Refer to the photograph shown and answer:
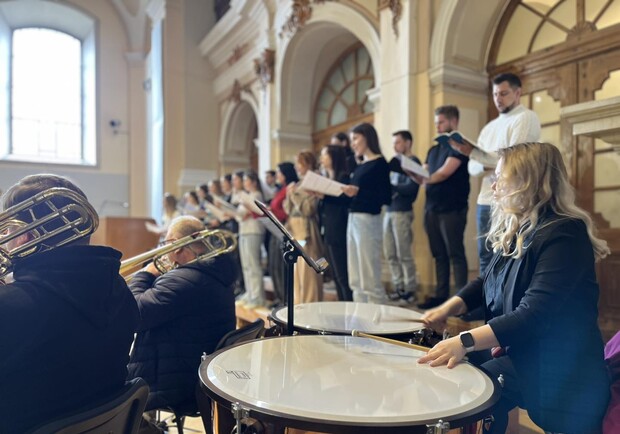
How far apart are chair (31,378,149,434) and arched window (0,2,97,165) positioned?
430 inches

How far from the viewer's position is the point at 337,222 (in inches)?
135

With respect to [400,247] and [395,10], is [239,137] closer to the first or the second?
[395,10]

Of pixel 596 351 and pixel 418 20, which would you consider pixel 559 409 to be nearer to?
pixel 596 351

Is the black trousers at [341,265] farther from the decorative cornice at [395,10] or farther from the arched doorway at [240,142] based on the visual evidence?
the arched doorway at [240,142]

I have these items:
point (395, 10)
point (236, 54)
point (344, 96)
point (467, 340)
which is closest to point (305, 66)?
point (344, 96)

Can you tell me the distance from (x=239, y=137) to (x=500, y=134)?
6.93 meters

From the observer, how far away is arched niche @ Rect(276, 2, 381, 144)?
19.8 feet

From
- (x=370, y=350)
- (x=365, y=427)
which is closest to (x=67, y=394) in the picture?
(x=365, y=427)

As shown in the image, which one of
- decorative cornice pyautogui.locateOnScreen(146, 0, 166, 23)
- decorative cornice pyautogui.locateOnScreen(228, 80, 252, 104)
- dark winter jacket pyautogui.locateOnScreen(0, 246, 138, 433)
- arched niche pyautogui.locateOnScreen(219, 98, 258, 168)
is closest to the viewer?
dark winter jacket pyautogui.locateOnScreen(0, 246, 138, 433)

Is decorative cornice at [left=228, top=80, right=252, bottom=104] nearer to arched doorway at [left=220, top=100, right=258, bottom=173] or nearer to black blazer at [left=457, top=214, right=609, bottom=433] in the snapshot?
arched doorway at [left=220, top=100, right=258, bottom=173]

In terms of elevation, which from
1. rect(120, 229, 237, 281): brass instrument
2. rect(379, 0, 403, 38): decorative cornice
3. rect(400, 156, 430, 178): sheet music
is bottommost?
rect(120, 229, 237, 281): brass instrument

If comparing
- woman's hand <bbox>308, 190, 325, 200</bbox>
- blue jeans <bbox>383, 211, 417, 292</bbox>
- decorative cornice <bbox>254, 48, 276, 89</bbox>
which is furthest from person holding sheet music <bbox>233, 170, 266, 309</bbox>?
decorative cornice <bbox>254, 48, 276, 89</bbox>

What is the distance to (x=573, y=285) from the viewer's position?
4.06 feet

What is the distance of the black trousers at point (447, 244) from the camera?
313cm
